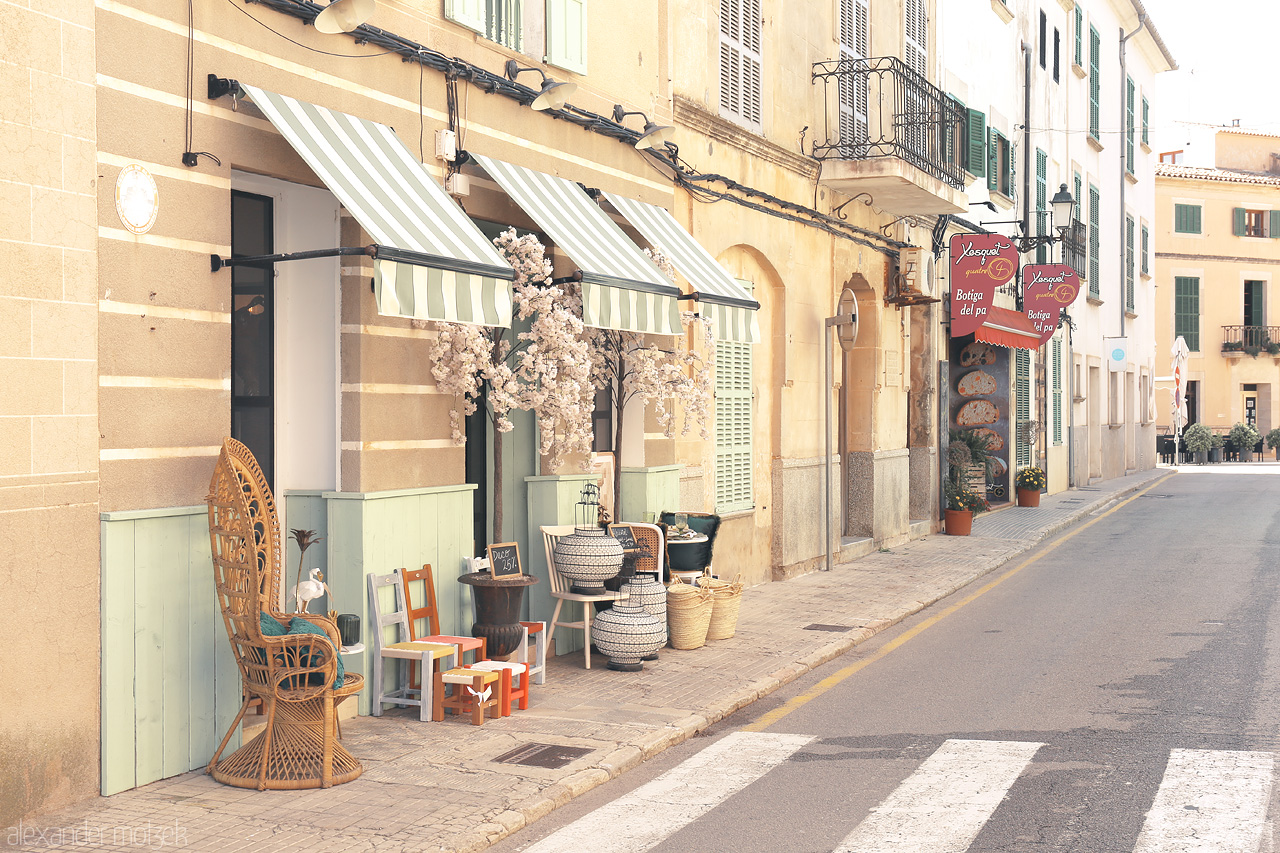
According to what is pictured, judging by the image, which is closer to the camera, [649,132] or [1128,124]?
[649,132]

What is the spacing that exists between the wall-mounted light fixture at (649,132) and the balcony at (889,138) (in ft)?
14.5

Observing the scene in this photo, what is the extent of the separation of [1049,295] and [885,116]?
23.7 ft

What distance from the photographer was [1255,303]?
49188 millimetres

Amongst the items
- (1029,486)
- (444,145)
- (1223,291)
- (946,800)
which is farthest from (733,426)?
(1223,291)

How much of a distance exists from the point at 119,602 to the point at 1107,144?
31520mm

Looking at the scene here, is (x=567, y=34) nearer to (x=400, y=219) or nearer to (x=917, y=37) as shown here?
(x=400, y=219)

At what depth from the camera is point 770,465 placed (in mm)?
13852

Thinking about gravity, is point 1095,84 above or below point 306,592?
above

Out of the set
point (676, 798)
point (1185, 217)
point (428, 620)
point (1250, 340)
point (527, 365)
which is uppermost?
point (1185, 217)

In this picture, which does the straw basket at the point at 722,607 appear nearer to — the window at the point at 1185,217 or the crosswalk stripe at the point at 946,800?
the crosswalk stripe at the point at 946,800

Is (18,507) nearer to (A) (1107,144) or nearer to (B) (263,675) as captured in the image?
(B) (263,675)

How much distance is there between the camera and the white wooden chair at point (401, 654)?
7.41 m

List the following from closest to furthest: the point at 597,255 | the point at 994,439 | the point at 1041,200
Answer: the point at 597,255, the point at 994,439, the point at 1041,200

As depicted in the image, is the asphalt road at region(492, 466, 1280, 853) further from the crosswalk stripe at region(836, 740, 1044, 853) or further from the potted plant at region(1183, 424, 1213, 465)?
the potted plant at region(1183, 424, 1213, 465)
